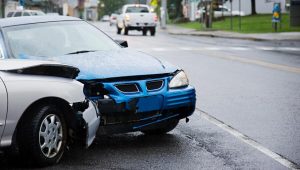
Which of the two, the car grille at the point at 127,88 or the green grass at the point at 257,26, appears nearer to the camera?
the car grille at the point at 127,88

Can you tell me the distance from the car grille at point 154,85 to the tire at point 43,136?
1122 mm

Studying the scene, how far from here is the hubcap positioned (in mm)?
6461

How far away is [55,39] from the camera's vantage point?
27.7ft

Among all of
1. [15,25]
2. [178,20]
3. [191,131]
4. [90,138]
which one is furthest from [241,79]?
[178,20]

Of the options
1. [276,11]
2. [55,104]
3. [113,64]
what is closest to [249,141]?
[113,64]

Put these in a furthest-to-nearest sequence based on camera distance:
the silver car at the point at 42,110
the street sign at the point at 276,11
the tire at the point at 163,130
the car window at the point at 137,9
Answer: the car window at the point at 137,9 → the street sign at the point at 276,11 → the tire at the point at 163,130 → the silver car at the point at 42,110

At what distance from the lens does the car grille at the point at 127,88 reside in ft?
23.7

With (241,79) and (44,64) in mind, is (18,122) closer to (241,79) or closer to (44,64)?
(44,64)

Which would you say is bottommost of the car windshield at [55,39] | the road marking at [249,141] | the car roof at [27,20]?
the road marking at [249,141]

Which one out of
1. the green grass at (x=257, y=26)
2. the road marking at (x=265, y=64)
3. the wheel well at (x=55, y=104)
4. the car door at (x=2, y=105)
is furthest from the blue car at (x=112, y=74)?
the green grass at (x=257, y=26)

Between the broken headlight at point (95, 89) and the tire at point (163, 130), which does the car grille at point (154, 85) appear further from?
the tire at point (163, 130)

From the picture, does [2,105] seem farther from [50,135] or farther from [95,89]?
[95,89]

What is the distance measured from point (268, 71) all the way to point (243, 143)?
9.47 m

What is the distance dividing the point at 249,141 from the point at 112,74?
5.94 feet
